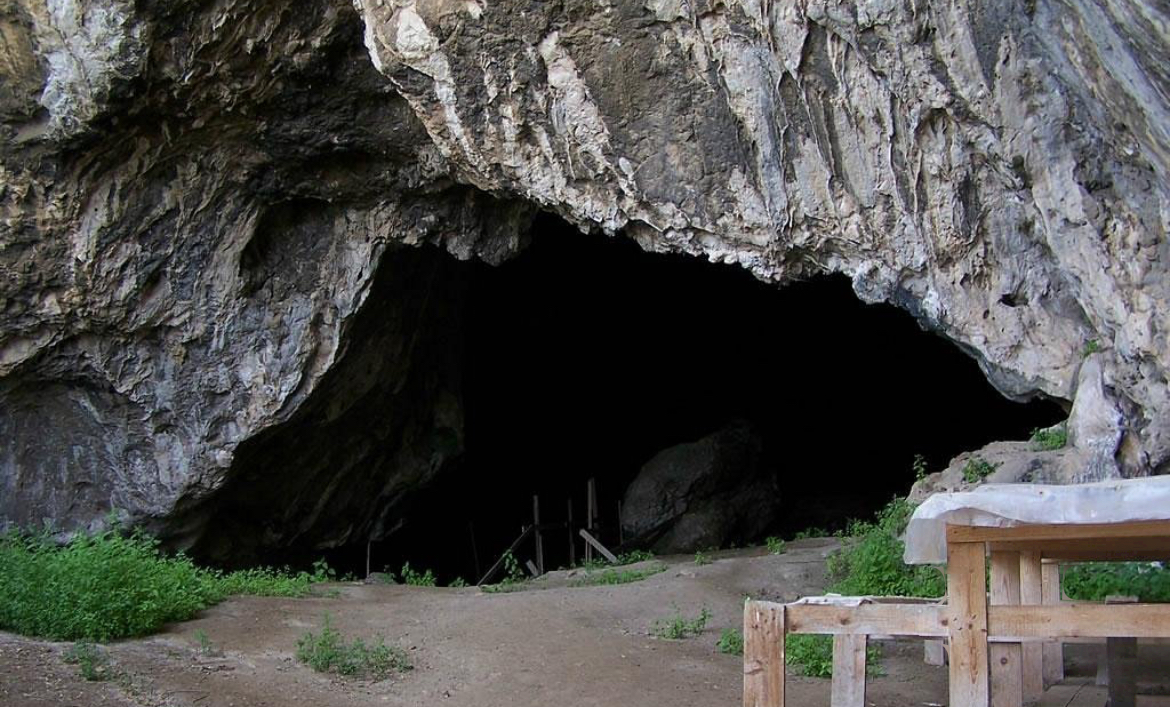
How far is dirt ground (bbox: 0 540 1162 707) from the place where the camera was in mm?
7102

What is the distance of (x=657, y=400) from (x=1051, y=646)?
1578 cm

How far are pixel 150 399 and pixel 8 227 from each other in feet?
8.07

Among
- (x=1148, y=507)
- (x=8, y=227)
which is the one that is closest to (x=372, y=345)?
(x=8, y=227)

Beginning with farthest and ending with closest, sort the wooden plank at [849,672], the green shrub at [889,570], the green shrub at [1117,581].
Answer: the green shrub at [889,570] < the green shrub at [1117,581] < the wooden plank at [849,672]

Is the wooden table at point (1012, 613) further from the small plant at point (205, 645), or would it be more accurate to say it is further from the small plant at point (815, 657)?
the small plant at point (205, 645)

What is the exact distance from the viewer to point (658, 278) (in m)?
21.3

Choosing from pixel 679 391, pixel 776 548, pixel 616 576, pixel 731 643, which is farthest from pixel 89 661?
pixel 679 391

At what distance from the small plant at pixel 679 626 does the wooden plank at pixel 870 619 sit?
421 cm

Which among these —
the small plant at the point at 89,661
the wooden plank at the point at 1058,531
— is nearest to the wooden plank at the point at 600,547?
the small plant at the point at 89,661

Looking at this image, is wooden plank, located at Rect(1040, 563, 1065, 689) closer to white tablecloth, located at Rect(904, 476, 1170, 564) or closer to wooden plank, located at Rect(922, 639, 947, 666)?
wooden plank, located at Rect(922, 639, 947, 666)

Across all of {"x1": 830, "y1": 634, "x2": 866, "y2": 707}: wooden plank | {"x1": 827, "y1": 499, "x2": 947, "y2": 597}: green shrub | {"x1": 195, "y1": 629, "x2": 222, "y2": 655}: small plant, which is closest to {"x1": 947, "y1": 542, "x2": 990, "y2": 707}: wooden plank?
{"x1": 830, "y1": 634, "x2": 866, "y2": 707}: wooden plank

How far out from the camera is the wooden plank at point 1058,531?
170 inches

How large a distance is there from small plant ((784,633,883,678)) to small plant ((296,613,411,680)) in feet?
9.30

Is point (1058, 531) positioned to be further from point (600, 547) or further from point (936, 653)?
point (600, 547)
